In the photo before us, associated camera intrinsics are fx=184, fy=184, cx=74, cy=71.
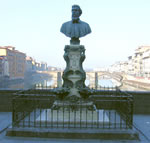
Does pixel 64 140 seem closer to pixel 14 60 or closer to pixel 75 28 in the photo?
pixel 75 28

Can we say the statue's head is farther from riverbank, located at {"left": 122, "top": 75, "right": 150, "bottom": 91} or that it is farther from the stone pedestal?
riverbank, located at {"left": 122, "top": 75, "right": 150, "bottom": 91}

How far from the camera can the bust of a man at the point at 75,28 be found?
7.17 metres

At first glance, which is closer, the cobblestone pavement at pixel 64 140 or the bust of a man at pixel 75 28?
the cobblestone pavement at pixel 64 140

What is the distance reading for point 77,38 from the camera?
24.1 ft

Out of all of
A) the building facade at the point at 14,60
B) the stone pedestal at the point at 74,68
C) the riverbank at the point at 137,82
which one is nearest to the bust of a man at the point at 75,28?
the stone pedestal at the point at 74,68

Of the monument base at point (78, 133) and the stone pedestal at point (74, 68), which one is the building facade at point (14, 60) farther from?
the monument base at point (78, 133)

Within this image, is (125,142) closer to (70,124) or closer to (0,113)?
(70,124)

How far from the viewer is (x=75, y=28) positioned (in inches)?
285

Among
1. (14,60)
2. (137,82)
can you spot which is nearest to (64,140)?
(137,82)

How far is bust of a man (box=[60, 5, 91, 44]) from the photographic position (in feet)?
23.5

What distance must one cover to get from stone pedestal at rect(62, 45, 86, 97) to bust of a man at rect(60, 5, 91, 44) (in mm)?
456

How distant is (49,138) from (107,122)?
6.57 ft

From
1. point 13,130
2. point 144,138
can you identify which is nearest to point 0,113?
point 13,130

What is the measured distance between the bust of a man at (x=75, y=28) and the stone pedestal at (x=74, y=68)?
0.46 meters
